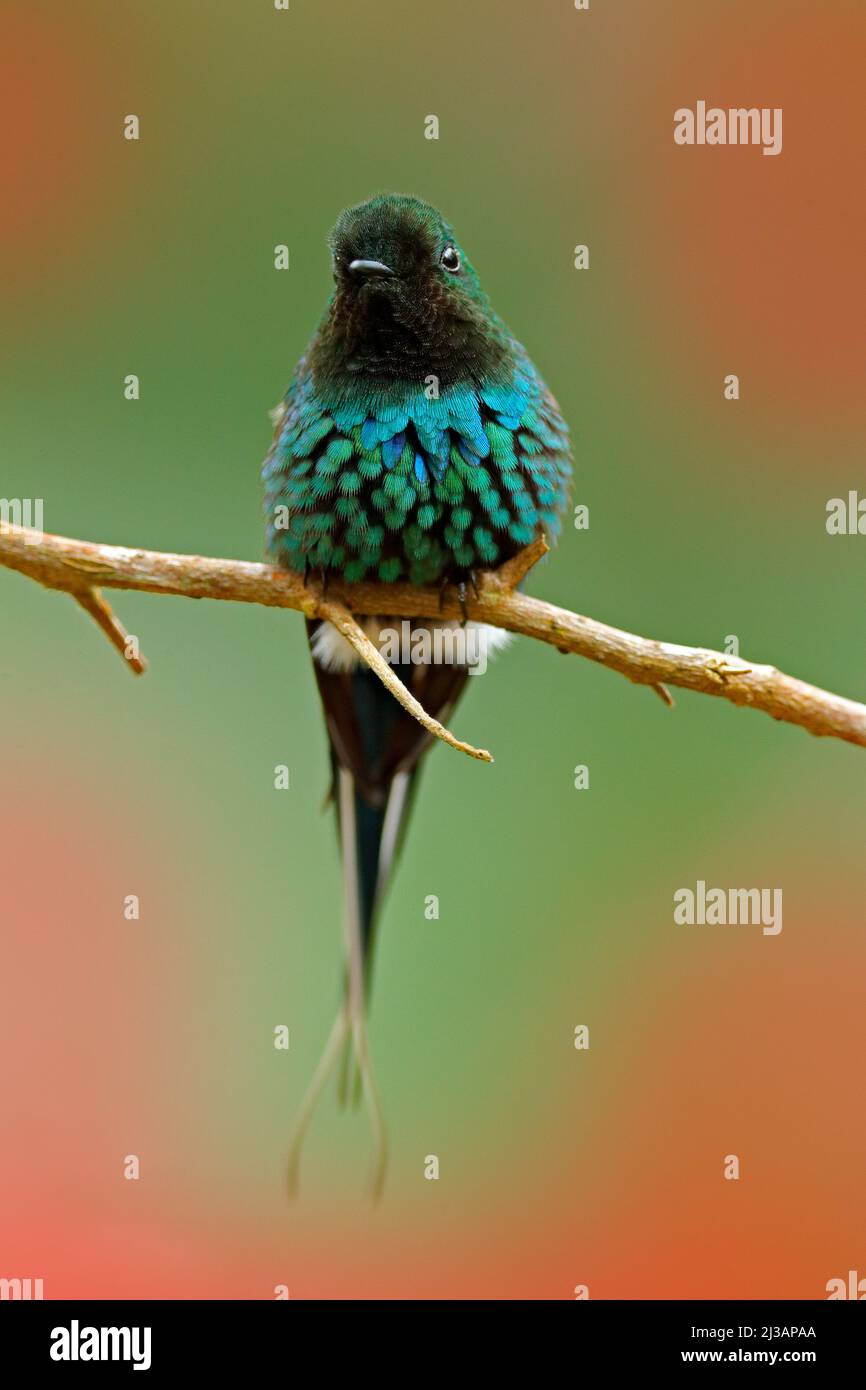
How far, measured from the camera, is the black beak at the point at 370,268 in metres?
2.58

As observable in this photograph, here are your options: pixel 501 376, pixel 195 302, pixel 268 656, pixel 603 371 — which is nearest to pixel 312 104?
pixel 195 302

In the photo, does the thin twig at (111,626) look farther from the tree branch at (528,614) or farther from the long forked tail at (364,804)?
the long forked tail at (364,804)

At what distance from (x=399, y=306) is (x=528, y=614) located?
30.6 inches

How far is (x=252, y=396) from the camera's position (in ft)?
14.6

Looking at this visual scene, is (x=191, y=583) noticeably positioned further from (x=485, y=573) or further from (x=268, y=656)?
(x=268, y=656)

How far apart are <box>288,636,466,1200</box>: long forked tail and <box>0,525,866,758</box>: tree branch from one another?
66 centimetres

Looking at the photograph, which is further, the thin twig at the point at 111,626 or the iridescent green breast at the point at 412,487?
the iridescent green breast at the point at 412,487

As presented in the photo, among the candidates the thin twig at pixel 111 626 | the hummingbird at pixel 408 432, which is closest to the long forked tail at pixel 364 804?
the hummingbird at pixel 408 432
